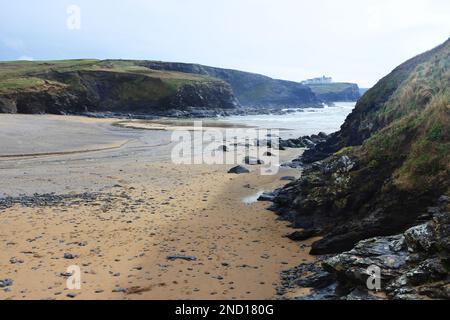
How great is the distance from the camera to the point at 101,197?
2075 centimetres

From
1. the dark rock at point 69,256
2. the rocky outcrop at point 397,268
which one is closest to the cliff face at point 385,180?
the rocky outcrop at point 397,268

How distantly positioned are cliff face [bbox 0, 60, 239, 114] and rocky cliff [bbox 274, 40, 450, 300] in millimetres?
89230

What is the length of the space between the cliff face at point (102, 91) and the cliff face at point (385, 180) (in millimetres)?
89054

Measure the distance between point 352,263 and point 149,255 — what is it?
22.4 ft

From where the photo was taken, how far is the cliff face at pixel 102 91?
3868 inches

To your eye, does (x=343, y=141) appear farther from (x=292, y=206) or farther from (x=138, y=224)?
(x=138, y=224)

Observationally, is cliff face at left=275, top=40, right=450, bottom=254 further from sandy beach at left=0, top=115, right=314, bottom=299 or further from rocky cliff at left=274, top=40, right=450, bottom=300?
sandy beach at left=0, top=115, right=314, bottom=299

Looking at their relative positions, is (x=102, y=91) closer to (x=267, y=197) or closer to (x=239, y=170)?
(x=239, y=170)

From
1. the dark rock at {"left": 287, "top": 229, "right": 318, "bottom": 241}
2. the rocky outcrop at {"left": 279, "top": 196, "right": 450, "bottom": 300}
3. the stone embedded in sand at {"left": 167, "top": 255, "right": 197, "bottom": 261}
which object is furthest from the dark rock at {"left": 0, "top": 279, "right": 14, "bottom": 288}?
the dark rock at {"left": 287, "top": 229, "right": 318, "bottom": 241}

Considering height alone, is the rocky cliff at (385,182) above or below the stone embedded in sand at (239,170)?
above

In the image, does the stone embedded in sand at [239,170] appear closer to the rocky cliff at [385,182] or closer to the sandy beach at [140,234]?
the sandy beach at [140,234]

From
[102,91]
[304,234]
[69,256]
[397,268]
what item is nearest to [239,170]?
[304,234]

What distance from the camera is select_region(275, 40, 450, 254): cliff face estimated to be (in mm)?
12094

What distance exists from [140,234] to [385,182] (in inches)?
362
